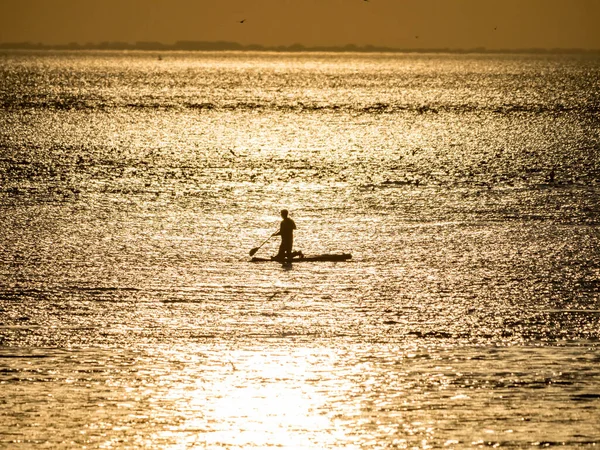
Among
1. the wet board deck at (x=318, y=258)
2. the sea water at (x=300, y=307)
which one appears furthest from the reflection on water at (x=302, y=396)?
the wet board deck at (x=318, y=258)

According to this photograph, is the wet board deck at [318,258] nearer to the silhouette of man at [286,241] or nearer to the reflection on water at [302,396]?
the silhouette of man at [286,241]

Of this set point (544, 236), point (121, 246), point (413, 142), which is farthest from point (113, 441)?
point (413, 142)

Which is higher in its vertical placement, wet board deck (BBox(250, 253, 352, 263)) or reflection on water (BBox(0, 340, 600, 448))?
wet board deck (BBox(250, 253, 352, 263))

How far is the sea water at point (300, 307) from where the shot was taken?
23141mm

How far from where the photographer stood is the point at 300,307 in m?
32.9

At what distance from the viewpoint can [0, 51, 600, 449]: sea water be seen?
75.9 ft

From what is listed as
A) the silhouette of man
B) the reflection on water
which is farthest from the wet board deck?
the reflection on water

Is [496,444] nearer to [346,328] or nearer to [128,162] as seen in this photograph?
[346,328]

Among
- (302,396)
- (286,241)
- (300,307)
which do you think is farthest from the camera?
(286,241)

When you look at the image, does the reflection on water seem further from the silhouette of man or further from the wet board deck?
the silhouette of man

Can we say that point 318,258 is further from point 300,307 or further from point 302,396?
point 302,396

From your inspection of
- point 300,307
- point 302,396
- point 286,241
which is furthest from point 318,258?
point 302,396

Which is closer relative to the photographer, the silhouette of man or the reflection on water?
the reflection on water

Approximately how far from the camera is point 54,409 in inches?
929
